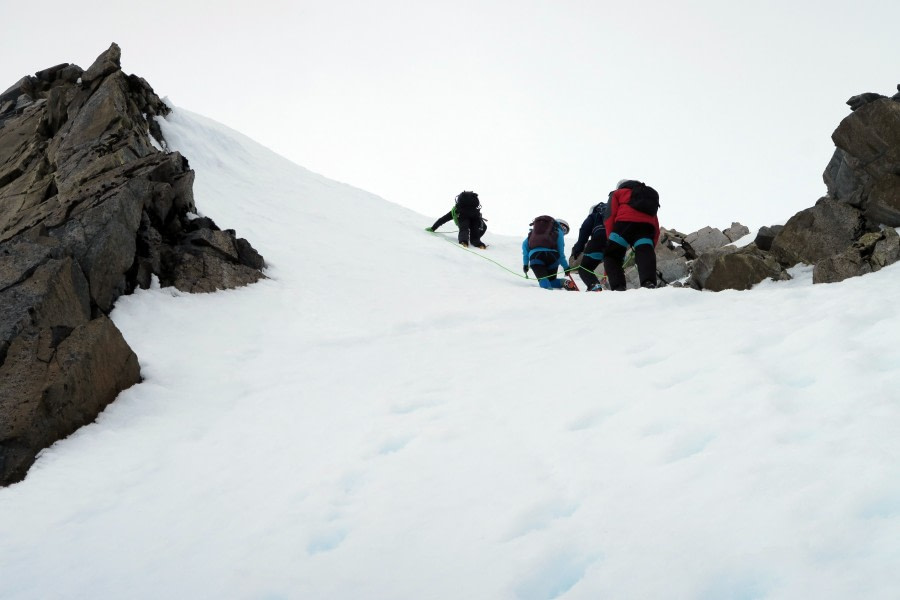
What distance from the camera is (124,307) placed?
721 centimetres

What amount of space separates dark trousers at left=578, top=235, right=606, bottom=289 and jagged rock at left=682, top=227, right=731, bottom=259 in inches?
196

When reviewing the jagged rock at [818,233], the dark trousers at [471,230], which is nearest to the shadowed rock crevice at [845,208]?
the jagged rock at [818,233]

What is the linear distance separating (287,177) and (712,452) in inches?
715

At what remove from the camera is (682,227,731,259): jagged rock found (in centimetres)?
1440

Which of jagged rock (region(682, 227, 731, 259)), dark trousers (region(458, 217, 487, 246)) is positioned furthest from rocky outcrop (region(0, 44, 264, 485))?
jagged rock (region(682, 227, 731, 259))

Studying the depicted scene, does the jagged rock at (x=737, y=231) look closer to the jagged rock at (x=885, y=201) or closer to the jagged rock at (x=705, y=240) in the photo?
the jagged rock at (x=705, y=240)

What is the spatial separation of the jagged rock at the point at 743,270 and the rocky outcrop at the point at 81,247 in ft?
23.6

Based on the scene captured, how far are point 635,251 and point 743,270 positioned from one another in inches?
59.3

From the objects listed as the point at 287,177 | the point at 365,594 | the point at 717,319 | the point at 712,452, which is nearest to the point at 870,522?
the point at 712,452

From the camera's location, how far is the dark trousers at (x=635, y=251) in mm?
8398

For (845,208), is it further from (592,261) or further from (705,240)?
(705,240)

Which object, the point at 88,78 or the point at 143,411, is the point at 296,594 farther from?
the point at 88,78

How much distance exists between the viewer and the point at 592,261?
9.89 m

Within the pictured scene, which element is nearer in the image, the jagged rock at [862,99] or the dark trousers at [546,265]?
the jagged rock at [862,99]
